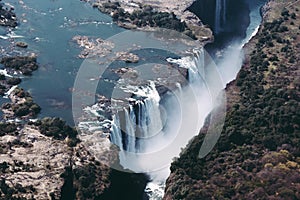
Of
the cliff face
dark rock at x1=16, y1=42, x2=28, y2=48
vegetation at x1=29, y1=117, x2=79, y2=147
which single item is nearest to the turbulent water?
dark rock at x1=16, y1=42, x2=28, y2=48

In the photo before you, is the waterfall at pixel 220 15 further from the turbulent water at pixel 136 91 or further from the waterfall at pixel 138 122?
the waterfall at pixel 138 122

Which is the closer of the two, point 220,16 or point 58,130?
point 58,130

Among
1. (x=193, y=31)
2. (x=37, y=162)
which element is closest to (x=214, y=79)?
(x=193, y=31)

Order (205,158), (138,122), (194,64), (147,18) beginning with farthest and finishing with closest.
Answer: (147,18), (194,64), (138,122), (205,158)

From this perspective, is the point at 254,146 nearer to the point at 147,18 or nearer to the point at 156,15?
the point at 147,18

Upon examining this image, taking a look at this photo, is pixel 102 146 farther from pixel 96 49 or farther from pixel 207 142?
pixel 96 49

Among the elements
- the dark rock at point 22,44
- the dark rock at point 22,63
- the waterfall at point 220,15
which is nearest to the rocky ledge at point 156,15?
the waterfall at point 220,15

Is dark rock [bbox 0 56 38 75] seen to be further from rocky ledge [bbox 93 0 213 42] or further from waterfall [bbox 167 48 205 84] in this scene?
rocky ledge [bbox 93 0 213 42]

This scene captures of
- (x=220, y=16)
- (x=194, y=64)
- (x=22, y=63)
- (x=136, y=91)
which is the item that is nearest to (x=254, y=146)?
(x=136, y=91)
